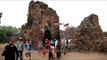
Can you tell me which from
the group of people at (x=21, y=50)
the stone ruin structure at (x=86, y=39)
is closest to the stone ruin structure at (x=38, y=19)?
the stone ruin structure at (x=86, y=39)

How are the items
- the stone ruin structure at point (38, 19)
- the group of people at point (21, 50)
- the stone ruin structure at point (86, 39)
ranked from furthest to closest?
the stone ruin structure at point (38, 19)
the stone ruin structure at point (86, 39)
the group of people at point (21, 50)

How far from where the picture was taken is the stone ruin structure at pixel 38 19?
4544 centimetres

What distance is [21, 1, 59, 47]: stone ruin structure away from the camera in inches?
1789

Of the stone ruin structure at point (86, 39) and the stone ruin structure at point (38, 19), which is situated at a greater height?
the stone ruin structure at point (38, 19)

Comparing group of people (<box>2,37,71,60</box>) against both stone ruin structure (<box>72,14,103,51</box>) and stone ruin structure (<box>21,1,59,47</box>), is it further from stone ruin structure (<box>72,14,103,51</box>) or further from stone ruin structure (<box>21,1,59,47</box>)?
stone ruin structure (<box>21,1,59,47</box>)

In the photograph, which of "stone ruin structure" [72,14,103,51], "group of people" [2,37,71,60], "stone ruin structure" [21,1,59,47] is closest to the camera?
"group of people" [2,37,71,60]

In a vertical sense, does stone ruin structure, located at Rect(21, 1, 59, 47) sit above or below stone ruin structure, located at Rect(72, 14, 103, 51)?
above

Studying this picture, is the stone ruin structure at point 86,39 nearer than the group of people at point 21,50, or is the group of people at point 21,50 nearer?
the group of people at point 21,50

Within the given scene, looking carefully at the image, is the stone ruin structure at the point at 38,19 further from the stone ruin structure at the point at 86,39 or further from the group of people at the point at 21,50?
the group of people at the point at 21,50

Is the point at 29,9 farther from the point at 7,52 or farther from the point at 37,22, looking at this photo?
the point at 7,52

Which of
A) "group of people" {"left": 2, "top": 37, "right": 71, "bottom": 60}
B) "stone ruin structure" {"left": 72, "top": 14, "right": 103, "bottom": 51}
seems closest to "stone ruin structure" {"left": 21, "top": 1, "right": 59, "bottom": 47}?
"stone ruin structure" {"left": 72, "top": 14, "right": 103, "bottom": 51}

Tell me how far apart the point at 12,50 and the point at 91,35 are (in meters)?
23.5

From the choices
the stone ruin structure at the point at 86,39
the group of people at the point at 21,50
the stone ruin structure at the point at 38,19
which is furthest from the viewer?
the stone ruin structure at the point at 38,19

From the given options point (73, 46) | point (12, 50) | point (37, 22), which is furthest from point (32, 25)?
point (12, 50)
